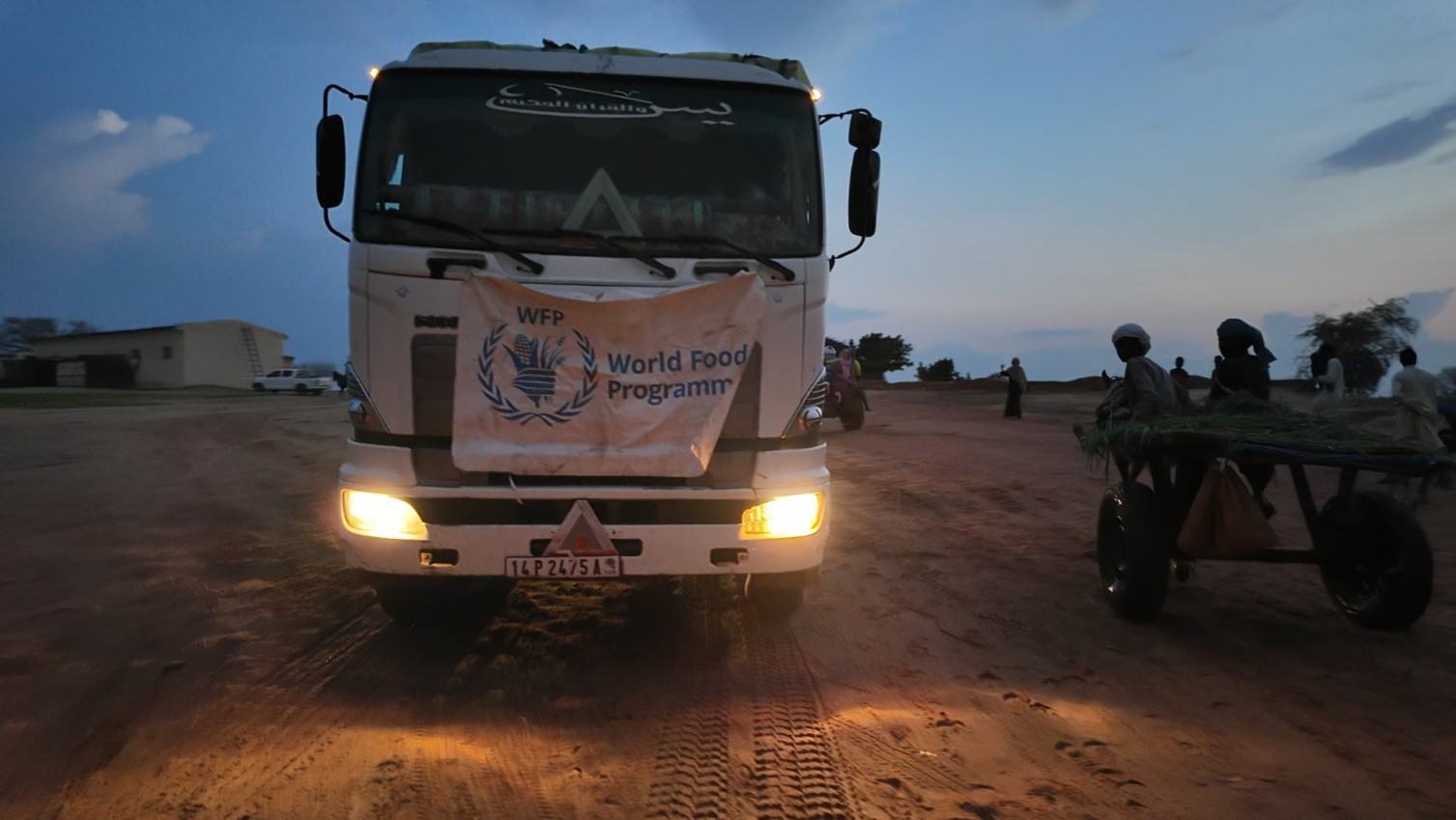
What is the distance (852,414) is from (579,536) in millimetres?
15307

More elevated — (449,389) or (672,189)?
(672,189)

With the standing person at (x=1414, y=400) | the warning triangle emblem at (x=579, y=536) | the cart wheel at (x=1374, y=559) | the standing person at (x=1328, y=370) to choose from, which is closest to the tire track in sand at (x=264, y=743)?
the warning triangle emblem at (x=579, y=536)

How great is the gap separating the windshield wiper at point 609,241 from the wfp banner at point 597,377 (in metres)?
0.15

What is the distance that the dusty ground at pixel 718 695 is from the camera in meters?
3.29

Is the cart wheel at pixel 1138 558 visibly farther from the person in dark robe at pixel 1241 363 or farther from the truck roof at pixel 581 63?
the truck roof at pixel 581 63

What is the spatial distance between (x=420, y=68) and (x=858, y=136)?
90.4 inches

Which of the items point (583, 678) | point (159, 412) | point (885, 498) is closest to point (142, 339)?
point (159, 412)

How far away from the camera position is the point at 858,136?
203 inches

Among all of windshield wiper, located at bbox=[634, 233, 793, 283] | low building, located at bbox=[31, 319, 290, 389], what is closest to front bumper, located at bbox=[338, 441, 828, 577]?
windshield wiper, located at bbox=[634, 233, 793, 283]

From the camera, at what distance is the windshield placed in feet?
15.3

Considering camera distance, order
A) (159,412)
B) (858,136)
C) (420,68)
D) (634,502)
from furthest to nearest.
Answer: (159,412)
(858,136)
(420,68)
(634,502)

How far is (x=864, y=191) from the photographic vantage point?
5207mm

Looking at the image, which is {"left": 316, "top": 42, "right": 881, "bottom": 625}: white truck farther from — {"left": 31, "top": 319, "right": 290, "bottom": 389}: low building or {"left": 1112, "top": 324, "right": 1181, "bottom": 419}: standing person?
{"left": 31, "top": 319, "right": 290, "bottom": 389}: low building

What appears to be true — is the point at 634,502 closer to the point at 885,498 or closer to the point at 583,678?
the point at 583,678
